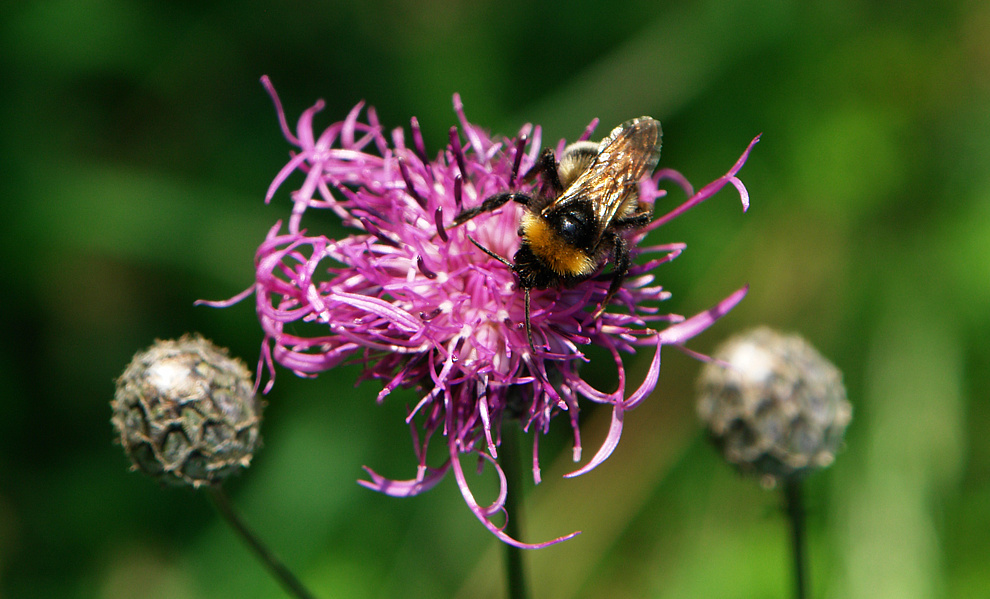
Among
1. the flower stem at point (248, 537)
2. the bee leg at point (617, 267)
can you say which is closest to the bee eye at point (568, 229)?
the bee leg at point (617, 267)

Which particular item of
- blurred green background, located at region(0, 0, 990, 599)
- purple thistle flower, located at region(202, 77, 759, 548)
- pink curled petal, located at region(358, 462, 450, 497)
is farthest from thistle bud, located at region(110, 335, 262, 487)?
blurred green background, located at region(0, 0, 990, 599)

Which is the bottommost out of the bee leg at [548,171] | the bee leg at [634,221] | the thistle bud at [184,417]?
the thistle bud at [184,417]

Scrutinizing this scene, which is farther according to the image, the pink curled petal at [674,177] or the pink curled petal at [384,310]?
the pink curled petal at [674,177]

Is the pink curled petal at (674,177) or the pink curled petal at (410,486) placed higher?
the pink curled petal at (674,177)

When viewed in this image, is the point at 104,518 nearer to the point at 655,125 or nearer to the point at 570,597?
the point at 570,597

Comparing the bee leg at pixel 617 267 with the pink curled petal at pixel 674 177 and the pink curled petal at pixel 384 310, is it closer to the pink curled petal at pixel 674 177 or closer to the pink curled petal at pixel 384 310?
the pink curled petal at pixel 674 177

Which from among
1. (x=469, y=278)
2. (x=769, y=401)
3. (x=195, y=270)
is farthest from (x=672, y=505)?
(x=195, y=270)

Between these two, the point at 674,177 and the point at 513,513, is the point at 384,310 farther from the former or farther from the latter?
the point at 674,177
